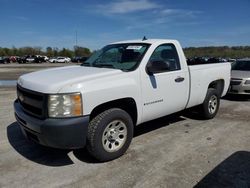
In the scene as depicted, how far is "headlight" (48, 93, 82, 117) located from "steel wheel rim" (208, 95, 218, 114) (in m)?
3.96

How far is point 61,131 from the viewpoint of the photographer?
148 inches

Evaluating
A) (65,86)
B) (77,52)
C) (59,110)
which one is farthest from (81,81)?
(77,52)

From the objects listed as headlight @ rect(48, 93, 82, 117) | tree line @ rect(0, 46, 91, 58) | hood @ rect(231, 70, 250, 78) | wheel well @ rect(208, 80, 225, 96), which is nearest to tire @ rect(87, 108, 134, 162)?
headlight @ rect(48, 93, 82, 117)

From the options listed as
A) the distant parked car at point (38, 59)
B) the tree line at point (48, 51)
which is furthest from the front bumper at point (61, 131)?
the tree line at point (48, 51)

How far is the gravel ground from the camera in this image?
380 centimetres

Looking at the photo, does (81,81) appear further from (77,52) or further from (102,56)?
(77,52)

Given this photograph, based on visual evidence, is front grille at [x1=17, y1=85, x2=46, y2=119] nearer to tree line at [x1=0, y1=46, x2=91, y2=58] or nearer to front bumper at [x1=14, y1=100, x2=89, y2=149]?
front bumper at [x1=14, y1=100, x2=89, y2=149]

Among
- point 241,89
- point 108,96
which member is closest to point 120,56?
point 108,96

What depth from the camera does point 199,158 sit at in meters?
4.56

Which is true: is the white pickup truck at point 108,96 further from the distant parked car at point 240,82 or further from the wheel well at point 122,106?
the distant parked car at point 240,82

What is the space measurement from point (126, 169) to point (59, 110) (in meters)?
1.30

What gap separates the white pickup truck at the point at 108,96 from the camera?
382 cm

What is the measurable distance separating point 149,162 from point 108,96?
1209 mm

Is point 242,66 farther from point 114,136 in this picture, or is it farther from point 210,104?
point 114,136
